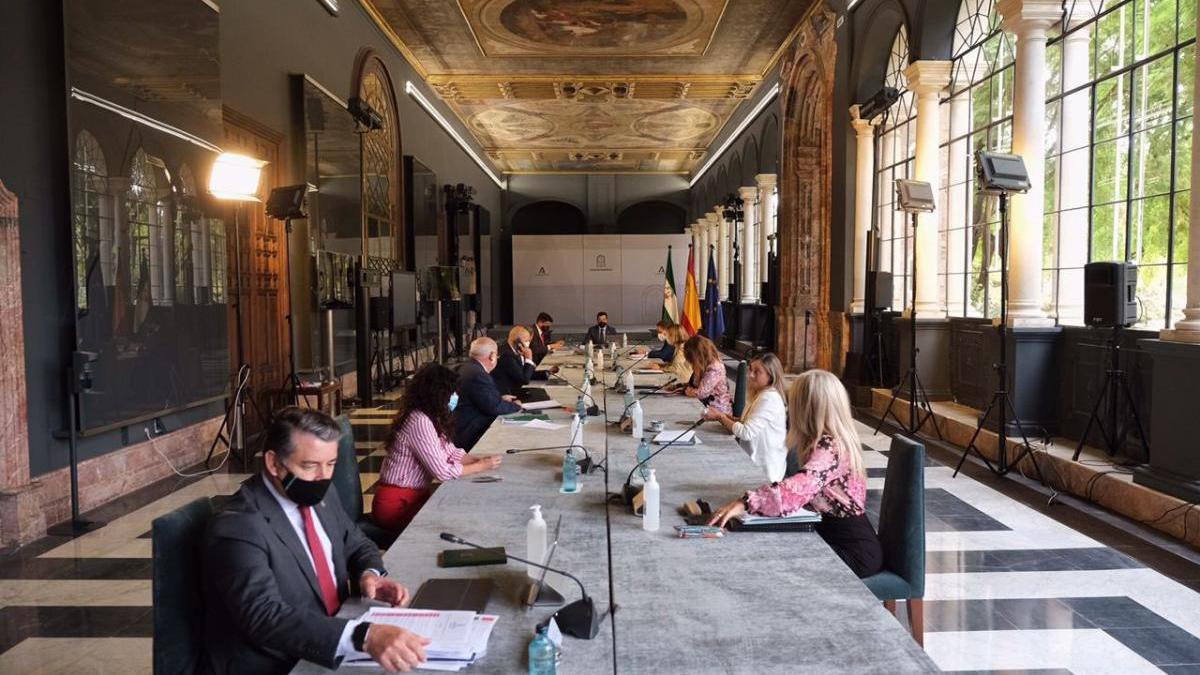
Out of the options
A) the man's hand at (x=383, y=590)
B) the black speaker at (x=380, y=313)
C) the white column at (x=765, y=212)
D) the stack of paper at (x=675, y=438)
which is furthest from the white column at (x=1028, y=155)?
the white column at (x=765, y=212)

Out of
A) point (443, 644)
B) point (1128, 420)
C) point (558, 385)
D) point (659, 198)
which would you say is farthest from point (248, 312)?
point (659, 198)

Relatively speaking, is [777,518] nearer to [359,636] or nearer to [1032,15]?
[359,636]

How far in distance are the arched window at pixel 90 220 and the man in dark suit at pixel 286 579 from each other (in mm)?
3819

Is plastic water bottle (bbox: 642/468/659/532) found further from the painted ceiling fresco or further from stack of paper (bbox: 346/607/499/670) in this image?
the painted ceiling fresco

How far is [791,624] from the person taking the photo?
6.54ft

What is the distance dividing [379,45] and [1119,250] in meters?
10.3

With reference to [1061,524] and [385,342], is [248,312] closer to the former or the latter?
[385,342]

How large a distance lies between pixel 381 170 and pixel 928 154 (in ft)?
25.3

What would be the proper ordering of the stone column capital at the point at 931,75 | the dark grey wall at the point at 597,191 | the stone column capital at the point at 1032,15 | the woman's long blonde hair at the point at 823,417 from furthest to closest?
the dark grey wall at the point at 597,191 → the stone column capital at the point at 931,75 → the stone column capital at the point at 1032,15 → the woman's long blonde hair at the point at 823,417

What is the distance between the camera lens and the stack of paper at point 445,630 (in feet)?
5.87

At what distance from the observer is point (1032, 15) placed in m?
6.66

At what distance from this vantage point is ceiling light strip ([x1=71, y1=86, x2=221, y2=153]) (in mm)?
5137

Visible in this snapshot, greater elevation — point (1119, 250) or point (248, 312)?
point (1119, 250)

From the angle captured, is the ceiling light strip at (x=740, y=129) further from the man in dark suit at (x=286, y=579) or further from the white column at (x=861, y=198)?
the man in dark suit at (x=286, y=579)
